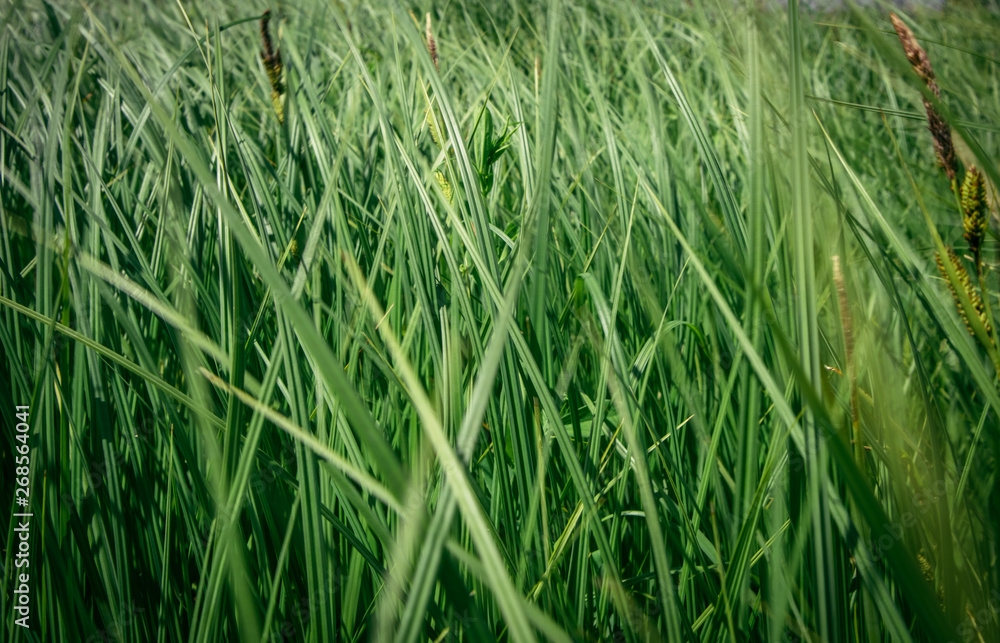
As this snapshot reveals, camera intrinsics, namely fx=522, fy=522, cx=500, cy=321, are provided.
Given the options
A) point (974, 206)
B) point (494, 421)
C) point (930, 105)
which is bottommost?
point (494, 421)

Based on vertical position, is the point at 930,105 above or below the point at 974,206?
above

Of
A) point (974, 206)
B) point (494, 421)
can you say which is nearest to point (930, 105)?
point (974, 206)

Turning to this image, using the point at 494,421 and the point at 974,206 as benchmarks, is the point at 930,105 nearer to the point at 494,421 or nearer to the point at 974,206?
the point at 974,206

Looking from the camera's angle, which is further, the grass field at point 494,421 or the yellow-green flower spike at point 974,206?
the yellow-green flower spike at point 974,206

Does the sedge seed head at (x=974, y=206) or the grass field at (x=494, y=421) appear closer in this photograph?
the grass field at (x=494, y=421)

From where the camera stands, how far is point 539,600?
0.64 meters

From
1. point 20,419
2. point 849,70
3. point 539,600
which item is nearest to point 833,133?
point 539,600

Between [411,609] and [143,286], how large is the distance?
76cm

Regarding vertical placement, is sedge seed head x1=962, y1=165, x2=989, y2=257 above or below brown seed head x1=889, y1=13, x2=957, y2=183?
below

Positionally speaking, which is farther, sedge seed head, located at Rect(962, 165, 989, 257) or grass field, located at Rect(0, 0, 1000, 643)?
sedge seed head, located at Rect(962, 165, 989, 257)

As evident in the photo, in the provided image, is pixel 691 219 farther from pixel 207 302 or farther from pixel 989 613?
pixel 207 302

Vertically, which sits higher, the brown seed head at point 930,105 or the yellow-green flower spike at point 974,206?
the brown seed head at point 930,105

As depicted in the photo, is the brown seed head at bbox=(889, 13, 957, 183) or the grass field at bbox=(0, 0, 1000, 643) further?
the brown seed head at bbox=(889, 13, 957, 183)

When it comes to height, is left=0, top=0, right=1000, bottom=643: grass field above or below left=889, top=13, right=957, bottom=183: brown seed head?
below
